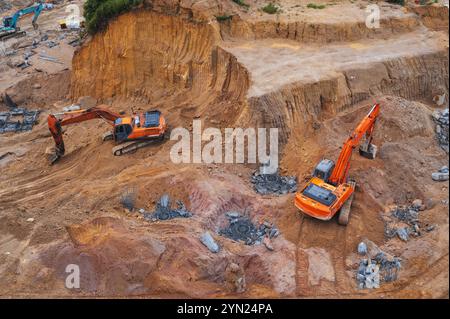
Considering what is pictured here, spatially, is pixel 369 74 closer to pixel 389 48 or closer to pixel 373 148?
pixel 389 48

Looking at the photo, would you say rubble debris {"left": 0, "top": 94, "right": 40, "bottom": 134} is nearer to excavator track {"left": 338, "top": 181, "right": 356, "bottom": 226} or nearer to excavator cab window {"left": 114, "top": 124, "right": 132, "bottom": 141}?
excavator cab window {"left": 114, "top": 124, "right": 132, "bottom": 141}

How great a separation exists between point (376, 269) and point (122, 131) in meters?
12.3

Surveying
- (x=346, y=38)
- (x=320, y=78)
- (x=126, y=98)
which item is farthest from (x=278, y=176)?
(x=126, y=98)

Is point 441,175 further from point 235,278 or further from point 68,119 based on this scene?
point 68,119

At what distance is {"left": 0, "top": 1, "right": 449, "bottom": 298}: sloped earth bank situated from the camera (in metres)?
14.5

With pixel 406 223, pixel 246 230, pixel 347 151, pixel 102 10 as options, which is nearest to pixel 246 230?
pixel 246 230

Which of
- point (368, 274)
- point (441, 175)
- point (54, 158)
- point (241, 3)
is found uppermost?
point (241, 3)

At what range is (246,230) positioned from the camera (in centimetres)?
1628

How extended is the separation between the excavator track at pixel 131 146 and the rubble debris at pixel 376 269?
1064 centimetres

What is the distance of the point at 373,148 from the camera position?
720 inches

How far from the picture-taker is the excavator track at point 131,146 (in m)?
20.7

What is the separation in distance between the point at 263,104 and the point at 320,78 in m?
3.09
